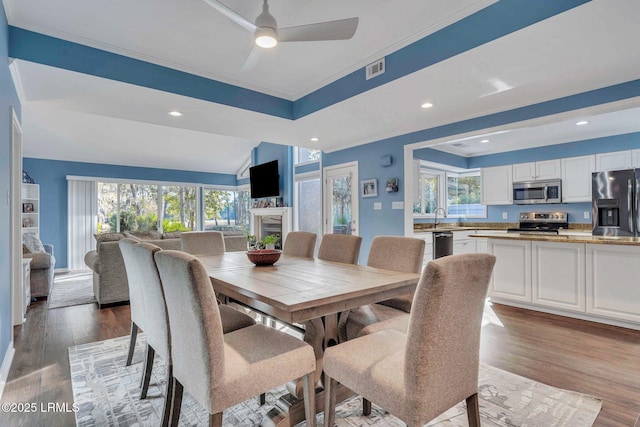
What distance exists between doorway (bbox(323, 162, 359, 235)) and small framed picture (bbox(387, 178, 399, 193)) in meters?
0.70

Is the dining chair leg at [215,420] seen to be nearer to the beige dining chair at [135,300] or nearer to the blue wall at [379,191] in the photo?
the beige dining chair at [135,300]

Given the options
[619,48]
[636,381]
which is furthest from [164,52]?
[636,381]

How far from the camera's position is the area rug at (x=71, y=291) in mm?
4152

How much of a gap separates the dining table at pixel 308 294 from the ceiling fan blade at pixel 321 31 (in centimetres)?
152

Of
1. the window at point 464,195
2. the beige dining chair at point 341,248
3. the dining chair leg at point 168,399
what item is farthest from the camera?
the window at point 464,195

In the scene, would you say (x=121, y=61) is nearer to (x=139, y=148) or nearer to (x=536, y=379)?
(x=536, y=379)

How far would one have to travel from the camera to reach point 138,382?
2.13m

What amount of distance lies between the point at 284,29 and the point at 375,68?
48.9 inches

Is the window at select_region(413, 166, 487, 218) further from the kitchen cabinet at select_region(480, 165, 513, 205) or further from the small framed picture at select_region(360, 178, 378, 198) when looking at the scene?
the small framed picture at select_region(360, 178, 378, 198)

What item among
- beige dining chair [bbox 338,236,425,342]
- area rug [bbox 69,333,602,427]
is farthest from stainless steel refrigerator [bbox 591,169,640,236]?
beige dining chair [bbox 338,236,425,342]

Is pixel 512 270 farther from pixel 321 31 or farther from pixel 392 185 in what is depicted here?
pixel 321 31

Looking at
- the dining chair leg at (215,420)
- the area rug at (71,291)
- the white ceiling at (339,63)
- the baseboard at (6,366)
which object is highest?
the white ceiling at (339,63)

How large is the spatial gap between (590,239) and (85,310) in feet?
18.5

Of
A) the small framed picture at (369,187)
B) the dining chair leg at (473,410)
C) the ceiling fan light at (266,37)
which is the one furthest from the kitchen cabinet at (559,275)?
the ceiling fan light at (266,37)
